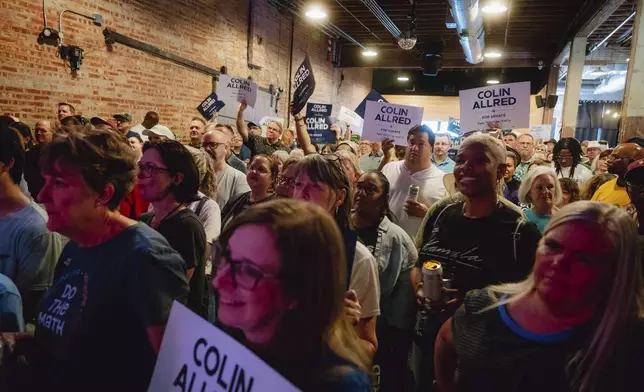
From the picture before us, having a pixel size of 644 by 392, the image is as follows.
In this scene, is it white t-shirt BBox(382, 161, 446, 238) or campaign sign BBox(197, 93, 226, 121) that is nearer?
white t-shirt BBox(382, 161, 446, 238)

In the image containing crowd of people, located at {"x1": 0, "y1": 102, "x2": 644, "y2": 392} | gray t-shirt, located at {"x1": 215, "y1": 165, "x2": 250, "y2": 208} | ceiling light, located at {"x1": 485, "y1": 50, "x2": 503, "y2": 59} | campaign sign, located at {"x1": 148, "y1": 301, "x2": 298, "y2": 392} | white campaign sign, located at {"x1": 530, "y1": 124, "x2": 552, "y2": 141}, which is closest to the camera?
campaign sign, located at {"x1": 148, "y1": 301, "x2": 298, "y2": 392}

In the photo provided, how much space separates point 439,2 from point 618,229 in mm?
10722

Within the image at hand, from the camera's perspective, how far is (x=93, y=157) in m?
1.61

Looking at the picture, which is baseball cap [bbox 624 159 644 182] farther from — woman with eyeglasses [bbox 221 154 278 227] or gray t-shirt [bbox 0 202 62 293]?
gray t-shirt [bbox 0 202 62 293]

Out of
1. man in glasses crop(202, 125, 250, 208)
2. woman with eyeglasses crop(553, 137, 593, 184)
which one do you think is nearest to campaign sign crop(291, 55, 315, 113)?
man in glasses crop(202, 125, 250, 208)

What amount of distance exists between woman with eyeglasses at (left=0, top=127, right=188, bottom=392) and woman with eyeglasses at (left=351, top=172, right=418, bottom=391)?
50.5 inches

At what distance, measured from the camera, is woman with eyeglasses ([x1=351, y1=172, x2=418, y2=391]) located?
2543 millimetres

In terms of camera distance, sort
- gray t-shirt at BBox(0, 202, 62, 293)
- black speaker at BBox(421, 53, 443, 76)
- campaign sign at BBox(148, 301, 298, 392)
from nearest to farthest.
A: campaign sign at BBox(148, 301, 298, 392) < gray t-shirt at BBox(0, 202, 62, 293) < black speaker at BBox(421, 53, 443, 76)

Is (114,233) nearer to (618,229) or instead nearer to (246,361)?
(246,361)

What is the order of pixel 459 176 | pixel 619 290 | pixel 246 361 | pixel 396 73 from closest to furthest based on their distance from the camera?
1. pixel 246 361
2. pixel 619 290
3. pixel 459 176
4. pixel 396 73

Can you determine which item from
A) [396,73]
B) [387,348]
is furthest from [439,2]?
[387,348]

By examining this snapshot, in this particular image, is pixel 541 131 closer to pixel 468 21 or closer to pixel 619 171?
pixel 468 21

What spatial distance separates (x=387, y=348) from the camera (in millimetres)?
2605

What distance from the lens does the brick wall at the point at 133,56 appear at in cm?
579
